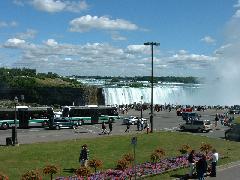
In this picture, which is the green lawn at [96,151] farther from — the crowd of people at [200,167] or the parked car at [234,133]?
the parked car at [234,133]

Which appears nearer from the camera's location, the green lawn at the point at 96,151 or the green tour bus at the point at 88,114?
the green lawn at the point at 96,151

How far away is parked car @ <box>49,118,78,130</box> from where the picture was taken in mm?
54375

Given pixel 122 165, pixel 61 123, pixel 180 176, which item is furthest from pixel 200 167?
pixel 61 123

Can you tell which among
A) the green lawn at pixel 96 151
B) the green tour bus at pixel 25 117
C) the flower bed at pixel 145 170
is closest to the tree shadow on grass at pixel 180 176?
the green lawn at pixel 96 151

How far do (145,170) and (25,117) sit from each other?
106ft

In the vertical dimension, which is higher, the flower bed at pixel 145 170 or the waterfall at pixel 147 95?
the waterfall at pixel 147 95

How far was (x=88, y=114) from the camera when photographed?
62312mm

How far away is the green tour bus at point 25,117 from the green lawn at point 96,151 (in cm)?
1761

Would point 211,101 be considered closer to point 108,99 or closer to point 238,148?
point 108,99

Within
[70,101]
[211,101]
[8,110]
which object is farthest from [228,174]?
[211,101]

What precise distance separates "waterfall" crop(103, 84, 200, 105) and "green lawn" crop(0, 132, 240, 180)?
92.1 metres

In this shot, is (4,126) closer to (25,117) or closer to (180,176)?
(25,117)

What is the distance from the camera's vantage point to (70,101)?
11719 cm

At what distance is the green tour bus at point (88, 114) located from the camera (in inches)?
2397
